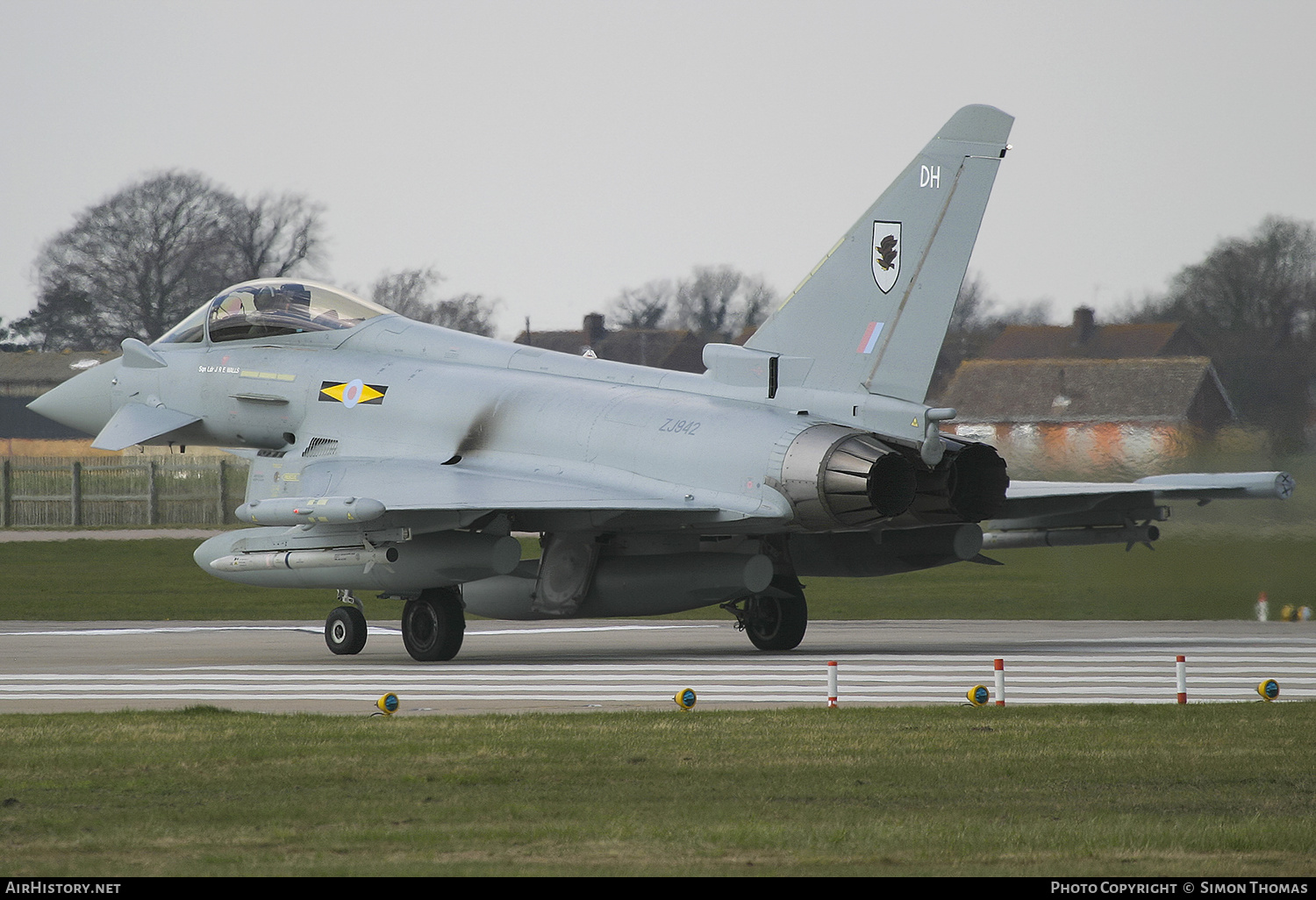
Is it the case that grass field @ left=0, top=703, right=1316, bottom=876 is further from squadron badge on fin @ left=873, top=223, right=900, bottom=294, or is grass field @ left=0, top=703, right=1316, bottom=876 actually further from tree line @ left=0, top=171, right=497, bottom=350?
tree line @ left=0, top=171, right=497, bottom=350

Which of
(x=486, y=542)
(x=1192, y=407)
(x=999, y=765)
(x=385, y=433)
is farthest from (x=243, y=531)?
(x=1192, y=407)

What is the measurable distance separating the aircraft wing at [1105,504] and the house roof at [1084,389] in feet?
15.7

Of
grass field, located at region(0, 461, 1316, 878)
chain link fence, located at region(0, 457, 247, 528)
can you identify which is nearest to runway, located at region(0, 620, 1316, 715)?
grass field, located at region(0, 461, 1316, 878)

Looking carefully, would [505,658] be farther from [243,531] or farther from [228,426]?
[228,426]

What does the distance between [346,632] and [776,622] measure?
491cm

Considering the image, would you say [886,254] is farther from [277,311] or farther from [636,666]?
[277,311]

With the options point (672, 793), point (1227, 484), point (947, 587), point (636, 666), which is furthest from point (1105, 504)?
point (672, 793)

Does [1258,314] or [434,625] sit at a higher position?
[1258,314]

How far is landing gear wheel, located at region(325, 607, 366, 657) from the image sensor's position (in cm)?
1938

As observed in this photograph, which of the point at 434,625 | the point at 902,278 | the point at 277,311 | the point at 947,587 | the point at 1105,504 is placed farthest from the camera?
the point at 947,587

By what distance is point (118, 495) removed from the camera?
48125 millimetres

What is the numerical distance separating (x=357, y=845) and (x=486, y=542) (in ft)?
34.4

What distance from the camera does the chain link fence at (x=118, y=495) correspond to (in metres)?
47.2

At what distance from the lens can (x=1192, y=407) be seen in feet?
84.5
